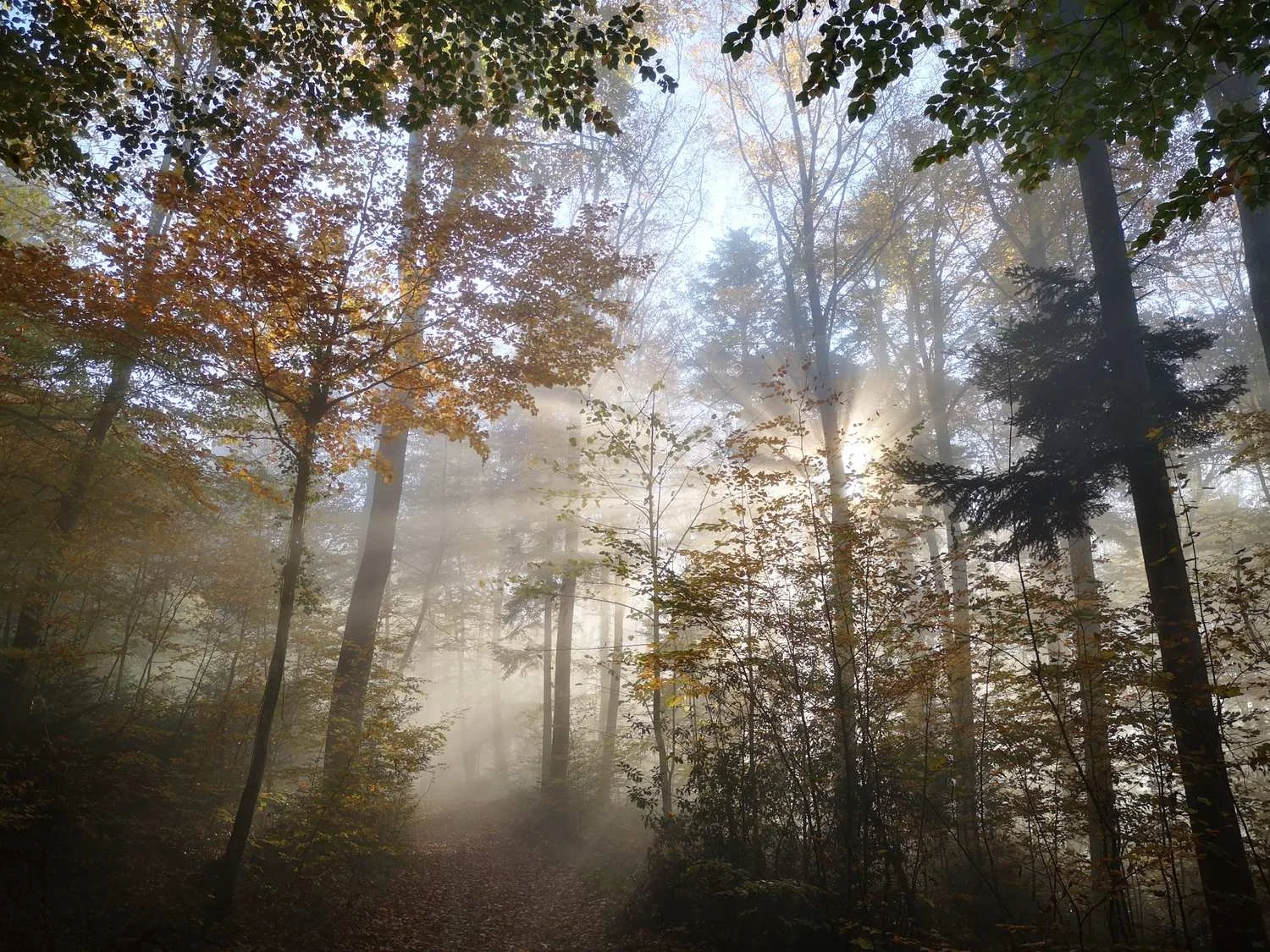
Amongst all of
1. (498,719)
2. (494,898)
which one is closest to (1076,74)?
(494,898)

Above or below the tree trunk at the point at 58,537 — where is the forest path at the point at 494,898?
below

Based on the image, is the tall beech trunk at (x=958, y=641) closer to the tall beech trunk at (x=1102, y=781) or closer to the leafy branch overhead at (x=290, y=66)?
the tall beech trunk at (x=1102, y=781)

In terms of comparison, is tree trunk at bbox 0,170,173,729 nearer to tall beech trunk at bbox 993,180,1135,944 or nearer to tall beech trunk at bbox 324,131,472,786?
tall beech trunk at bbox 324,131,472,786

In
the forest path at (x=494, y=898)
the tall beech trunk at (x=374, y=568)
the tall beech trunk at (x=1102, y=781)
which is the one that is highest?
→ the tall beech trunk at (x=374, y=568)

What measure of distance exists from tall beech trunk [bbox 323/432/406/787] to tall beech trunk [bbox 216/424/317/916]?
1441mm

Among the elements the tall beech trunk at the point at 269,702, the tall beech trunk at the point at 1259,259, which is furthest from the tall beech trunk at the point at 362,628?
the tall beech trunk at the point at 1259,259

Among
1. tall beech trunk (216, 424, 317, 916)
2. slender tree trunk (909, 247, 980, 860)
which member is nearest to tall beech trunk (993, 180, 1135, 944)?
slender tree trunk (909, 247, 980, 860)

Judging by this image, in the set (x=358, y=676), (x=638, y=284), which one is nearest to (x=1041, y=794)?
(x=358, y=676)

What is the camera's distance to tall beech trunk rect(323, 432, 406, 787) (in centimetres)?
891

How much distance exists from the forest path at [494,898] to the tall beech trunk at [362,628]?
1.96 meters

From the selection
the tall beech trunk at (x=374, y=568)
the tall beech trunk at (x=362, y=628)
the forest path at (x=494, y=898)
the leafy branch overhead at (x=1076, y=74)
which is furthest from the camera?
the tall beech trunk at (x=362, y=628)

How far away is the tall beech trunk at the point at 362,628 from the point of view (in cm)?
891

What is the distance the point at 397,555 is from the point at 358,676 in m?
14.3

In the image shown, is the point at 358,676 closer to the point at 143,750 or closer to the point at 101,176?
the point at 143,750
